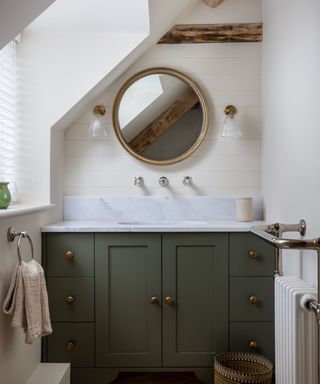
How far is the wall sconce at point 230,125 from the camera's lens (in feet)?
9.87

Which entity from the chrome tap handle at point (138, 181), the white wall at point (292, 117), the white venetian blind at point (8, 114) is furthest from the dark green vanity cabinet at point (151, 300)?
the chrome tap handle at point (138, 181)

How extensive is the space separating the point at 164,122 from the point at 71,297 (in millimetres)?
1286


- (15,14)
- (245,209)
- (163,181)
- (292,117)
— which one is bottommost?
(245,209)

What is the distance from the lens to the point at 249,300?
101 inches

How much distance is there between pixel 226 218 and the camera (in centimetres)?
307

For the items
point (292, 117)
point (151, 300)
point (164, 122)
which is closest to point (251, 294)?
point (151, 300)

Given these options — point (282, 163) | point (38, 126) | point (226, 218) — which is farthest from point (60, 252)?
point (282, 163)

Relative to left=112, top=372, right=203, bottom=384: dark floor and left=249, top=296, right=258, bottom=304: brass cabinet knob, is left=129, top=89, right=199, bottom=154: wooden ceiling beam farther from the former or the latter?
left=112, top=372, right=203, bottom=384: dark floor

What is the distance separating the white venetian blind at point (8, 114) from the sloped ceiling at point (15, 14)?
91 centimetres

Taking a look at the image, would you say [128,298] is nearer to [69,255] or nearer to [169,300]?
[169,300]

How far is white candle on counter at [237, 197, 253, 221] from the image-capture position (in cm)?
289

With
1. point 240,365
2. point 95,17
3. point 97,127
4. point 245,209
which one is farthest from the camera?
point 97,127

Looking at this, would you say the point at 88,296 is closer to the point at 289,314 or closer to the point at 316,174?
the point at 289,314

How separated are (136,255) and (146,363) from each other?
612 millimetres
